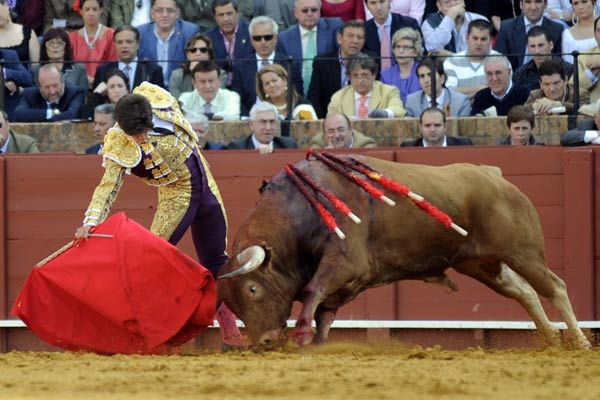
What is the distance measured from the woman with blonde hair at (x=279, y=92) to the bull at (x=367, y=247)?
2500mm

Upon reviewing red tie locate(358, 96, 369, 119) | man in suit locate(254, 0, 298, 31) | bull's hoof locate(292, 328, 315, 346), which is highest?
man in suit locate(254, 0, 298, 31)

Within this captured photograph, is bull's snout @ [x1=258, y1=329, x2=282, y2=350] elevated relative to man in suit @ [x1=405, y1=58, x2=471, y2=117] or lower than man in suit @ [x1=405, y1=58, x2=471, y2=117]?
lower

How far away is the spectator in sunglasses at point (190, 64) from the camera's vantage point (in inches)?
431

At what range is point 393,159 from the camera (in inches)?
386

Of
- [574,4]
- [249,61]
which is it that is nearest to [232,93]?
[249,61]

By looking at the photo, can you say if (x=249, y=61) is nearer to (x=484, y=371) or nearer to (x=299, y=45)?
(x=299, y=45)

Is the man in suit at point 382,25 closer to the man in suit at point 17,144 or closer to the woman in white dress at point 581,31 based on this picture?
the woman in white dress at point 581,31

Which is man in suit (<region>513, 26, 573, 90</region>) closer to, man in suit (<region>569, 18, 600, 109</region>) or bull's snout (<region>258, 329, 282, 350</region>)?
man in suit (<region>569, 18, 600, 109</region>)

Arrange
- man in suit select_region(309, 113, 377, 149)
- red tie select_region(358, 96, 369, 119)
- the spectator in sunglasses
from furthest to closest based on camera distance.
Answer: the spectator in sunglasses → red tie select_region(358, 96, 369, 119) → man in suit select_region(309, 113, 377, 149)

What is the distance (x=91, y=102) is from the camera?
11.0m

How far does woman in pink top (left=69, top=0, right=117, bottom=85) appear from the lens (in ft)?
37.9

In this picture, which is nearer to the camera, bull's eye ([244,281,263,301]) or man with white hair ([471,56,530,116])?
bull's eye ([244,281,263,301])

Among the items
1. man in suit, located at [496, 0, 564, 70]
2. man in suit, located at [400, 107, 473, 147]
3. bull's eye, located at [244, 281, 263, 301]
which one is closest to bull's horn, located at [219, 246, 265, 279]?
bull's eye, located at [244, 281, 263, 301]

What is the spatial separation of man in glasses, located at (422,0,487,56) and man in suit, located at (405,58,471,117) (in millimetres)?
592
